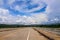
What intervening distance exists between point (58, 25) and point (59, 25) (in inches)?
119

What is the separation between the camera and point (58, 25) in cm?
15388

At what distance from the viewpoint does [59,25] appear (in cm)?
15088
